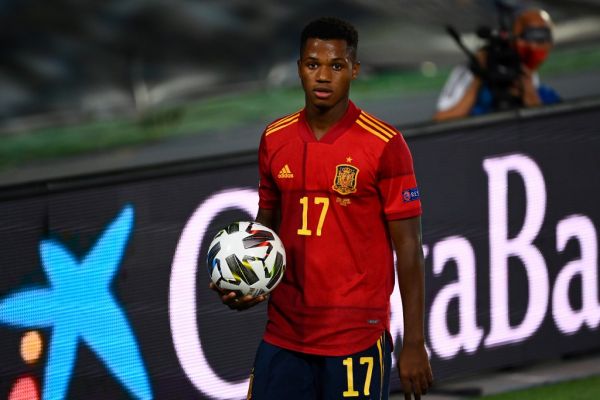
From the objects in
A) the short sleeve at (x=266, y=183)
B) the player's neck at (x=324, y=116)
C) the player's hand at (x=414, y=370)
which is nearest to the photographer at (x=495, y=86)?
the short sleeve at (x=266, y=183)

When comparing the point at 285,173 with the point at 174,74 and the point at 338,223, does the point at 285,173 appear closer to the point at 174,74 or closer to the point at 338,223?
the point at 338,223

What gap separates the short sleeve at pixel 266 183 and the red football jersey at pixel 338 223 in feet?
0.09

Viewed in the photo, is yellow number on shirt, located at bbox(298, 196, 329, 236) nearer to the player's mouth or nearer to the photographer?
the player's mouth

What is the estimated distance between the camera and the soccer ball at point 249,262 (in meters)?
4.66

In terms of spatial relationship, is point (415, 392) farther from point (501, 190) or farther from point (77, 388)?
point (501, 190)

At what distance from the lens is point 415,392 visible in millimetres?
4539

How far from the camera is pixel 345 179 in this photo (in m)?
→ 4.61

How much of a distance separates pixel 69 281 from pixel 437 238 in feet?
6.72

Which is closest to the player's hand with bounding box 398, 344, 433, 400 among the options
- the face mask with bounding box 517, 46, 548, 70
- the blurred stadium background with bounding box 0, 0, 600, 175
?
the face mask with bounding box 517, 46, 548, 70

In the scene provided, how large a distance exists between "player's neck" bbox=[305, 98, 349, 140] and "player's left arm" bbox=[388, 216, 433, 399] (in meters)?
0.41

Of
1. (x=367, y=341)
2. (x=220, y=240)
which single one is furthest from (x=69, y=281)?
(x=367, y=341)

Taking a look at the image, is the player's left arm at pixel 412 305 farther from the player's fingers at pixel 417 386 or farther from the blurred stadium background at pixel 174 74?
the blurred stadium background at pixel 174 74

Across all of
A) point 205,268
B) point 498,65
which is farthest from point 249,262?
point 498,65

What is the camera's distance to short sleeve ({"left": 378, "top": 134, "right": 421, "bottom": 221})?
15.0ft
